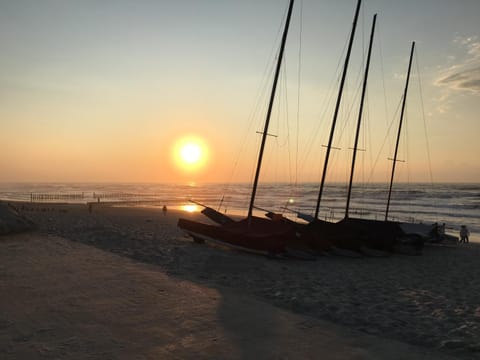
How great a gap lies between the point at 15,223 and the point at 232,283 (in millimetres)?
12818

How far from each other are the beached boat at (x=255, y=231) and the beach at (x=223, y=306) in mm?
1038

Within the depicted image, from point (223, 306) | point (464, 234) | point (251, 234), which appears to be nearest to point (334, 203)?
point (464, 234)

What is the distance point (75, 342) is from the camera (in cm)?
597

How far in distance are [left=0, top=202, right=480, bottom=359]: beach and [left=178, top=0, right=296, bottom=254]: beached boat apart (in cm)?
104

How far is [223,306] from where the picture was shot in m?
8.24

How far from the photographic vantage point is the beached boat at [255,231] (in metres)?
16.0

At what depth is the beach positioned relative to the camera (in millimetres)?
6102

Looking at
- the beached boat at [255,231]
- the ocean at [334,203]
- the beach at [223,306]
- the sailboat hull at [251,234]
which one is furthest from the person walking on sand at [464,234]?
the sailboat hull at [251,234]

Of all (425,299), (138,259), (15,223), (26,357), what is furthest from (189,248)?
(26,357)

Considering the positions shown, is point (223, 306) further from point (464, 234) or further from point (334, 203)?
point (334, 203)

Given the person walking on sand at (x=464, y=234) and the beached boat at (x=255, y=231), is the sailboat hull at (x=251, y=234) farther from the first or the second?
the person walking on sand at (x=464, y=234)

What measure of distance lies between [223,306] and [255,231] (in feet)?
29.3

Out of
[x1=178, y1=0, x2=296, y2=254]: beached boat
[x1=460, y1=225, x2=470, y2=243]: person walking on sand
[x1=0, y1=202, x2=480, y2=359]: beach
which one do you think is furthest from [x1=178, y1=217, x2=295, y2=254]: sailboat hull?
[x1=460, y1=225, x2=470, y2=243]: person walking on sand

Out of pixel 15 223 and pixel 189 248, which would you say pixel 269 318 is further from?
pixel 15 223
